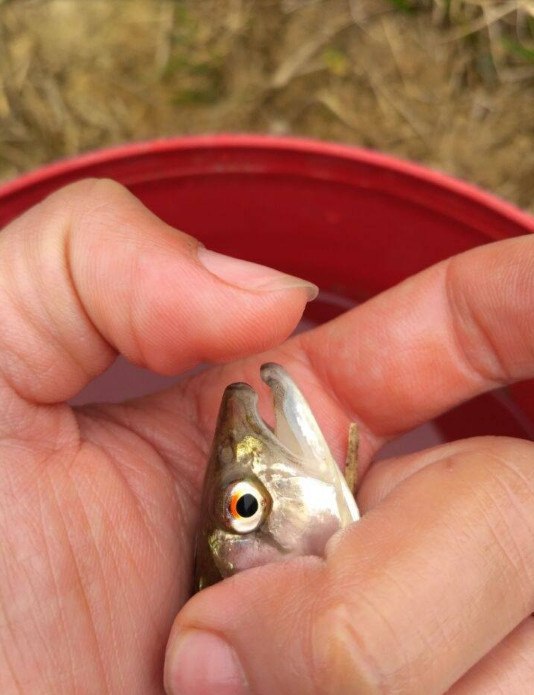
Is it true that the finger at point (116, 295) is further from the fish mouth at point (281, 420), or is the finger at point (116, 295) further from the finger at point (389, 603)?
the finger at point (389, 603)

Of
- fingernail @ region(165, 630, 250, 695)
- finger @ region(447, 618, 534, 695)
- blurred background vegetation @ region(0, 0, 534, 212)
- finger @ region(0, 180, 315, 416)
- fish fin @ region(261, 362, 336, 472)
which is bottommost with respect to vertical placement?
finger @ region(447, 618, 534, 695)

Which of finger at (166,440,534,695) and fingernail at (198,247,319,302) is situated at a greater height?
fingernail at (198,247,319,302)

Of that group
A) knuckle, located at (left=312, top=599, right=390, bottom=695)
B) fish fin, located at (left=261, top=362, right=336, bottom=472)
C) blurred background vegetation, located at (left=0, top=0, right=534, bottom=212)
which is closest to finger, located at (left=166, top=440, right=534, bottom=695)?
knuckle, located at (left=312, top=599, right=390, bottom=695)

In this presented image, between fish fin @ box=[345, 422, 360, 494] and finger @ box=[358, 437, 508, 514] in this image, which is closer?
finger @ box=[358, 437, 508, 514]

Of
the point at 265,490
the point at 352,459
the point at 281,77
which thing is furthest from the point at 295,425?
the point at 281,77

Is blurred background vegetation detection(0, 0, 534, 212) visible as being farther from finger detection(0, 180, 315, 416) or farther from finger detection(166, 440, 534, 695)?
finger detection(166, 440, 534, 695)

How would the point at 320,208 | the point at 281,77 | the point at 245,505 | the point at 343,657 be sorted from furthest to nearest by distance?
the point at 281,77 → the point at 320,208 → the point at 245,505 → the point at 343,657

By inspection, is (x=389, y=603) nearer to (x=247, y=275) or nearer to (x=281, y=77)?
(x=247, y=275)
